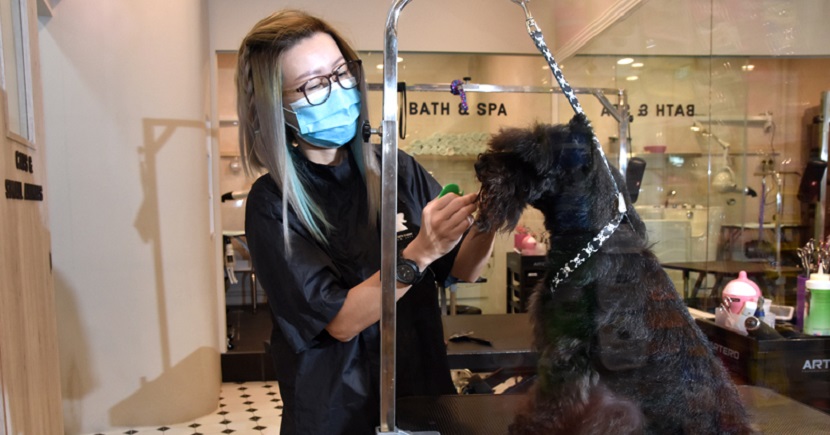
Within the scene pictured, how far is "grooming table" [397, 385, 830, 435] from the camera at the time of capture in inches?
29.8

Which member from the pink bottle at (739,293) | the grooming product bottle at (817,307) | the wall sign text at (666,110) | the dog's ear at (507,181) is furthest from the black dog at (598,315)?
the grooming product bottle at (817,307)

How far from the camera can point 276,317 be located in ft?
2.57

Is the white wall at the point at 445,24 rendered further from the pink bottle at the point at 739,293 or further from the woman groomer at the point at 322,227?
the pink bottle at the point at 739,293

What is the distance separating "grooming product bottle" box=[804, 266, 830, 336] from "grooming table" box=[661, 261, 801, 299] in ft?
0.61

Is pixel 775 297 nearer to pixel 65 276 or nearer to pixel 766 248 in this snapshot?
pixel 766 248

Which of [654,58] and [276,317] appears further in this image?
[654,58]

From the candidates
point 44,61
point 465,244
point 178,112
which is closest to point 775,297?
point 465,244

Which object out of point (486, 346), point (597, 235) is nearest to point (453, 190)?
point (597, 235)

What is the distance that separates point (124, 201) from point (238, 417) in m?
1.13

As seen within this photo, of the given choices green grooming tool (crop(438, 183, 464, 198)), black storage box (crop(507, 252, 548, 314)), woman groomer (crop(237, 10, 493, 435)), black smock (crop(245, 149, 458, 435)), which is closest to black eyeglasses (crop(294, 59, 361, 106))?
woman groomer (crop(237, 10, 493, 435))

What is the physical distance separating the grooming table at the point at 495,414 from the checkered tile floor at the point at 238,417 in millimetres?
1813

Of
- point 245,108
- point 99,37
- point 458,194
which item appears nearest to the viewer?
point 458,194

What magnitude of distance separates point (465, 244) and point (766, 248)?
1748mm

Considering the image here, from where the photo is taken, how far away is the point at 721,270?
1.55 m
